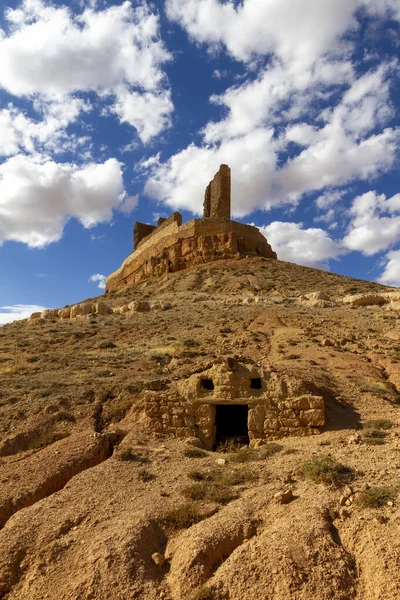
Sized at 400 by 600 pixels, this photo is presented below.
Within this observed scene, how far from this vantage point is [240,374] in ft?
30.5

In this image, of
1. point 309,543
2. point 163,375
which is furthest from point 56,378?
point 309,543

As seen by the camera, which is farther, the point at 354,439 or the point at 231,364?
the point at 231,364

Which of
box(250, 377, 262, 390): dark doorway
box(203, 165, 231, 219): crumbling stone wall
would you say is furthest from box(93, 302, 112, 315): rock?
box(250, 377, 262, 390): dark doorway

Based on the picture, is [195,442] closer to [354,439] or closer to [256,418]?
[256,418]

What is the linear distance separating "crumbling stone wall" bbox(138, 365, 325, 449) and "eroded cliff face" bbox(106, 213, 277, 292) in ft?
80.4

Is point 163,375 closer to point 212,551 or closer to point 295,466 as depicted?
point 295,466

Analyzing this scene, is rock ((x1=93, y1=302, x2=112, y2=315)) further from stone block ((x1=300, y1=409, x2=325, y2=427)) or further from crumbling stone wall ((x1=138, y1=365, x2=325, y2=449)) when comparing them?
stone block ((x1=300, y1=409, x2=325, y2=427))

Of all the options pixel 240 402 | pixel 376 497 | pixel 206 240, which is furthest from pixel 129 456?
pixel 206 240

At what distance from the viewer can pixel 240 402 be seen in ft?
29.4

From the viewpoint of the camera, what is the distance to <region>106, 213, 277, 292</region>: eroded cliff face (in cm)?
3375

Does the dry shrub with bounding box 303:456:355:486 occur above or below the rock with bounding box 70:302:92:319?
below

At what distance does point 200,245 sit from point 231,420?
A: 2515 centimetres

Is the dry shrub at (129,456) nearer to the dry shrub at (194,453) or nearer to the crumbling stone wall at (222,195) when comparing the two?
the dry shrub at (194,453)

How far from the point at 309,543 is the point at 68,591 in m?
2.82
